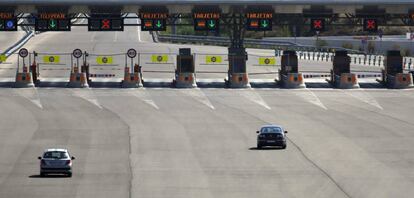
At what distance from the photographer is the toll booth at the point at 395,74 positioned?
70.8 metres

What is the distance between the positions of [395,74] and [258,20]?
884 centimetres

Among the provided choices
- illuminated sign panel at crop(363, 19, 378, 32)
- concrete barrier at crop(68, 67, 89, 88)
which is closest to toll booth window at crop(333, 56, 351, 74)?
illuminated sign panel at crop(363, 19, 378, 32)

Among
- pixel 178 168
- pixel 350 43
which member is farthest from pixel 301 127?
pixel 350 43

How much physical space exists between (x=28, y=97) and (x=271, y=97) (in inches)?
492

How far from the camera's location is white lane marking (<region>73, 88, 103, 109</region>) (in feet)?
201

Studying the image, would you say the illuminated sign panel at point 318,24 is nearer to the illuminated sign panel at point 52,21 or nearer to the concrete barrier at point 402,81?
the concrete barrier at point 402,81

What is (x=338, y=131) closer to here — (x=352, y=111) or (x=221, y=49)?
(x=352, y=111)

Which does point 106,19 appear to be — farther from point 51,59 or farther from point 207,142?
point 207,142

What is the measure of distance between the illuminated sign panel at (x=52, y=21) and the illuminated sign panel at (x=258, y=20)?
32.9ft

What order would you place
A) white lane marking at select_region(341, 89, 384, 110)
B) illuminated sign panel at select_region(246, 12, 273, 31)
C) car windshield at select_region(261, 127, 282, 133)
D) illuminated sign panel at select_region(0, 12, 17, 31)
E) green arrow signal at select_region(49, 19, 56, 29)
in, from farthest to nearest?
green arrow signal at select_region(49, 19, 56, 29), illuminated sign panel at select_region(246, 12, 273, 31), illuminated sign panel at select_region(0, 12, 17, 31), white lane marking at select_region(341, 89, 384, 110), car windshield at select_region(261, 127, 282, 133)

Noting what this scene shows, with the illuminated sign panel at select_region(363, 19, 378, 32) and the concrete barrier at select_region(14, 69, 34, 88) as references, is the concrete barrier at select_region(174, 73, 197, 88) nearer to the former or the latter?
the concrete barrier at select_region(14, 69, 34, 88)

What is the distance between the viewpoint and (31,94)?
65750mm

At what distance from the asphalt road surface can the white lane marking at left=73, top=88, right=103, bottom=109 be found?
0.06 m

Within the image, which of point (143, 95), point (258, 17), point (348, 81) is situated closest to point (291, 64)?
point (348, 81)
